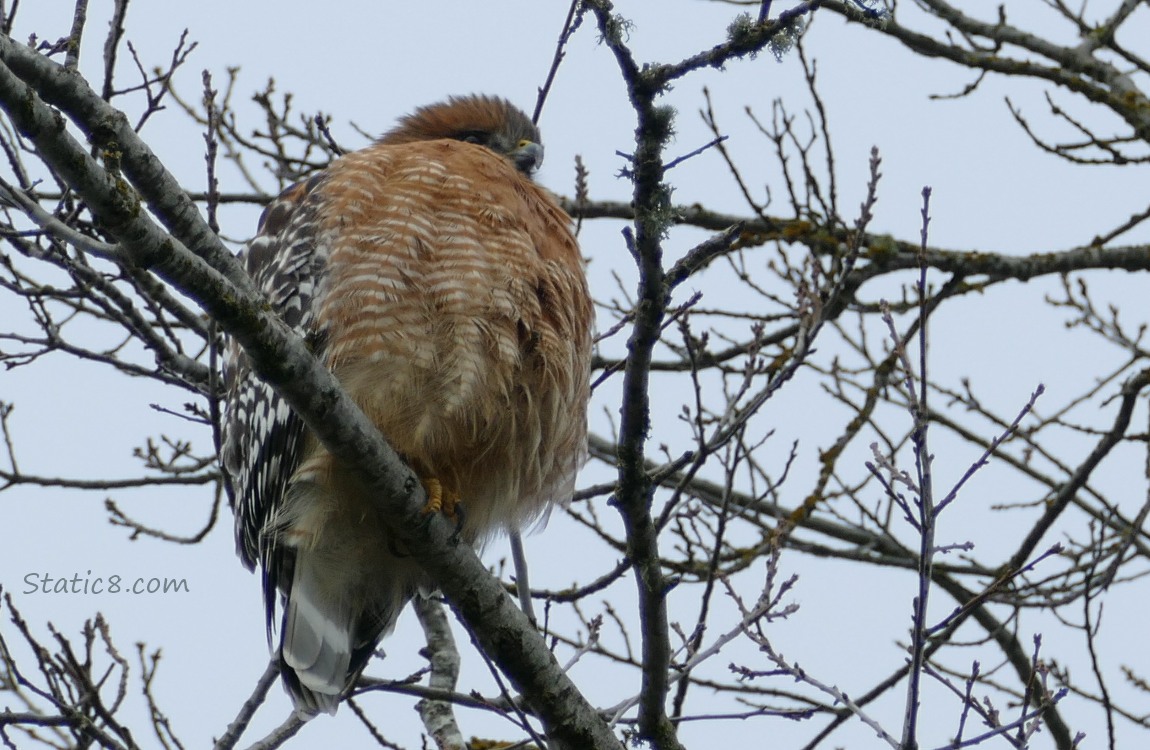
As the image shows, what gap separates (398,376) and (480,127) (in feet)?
7.54

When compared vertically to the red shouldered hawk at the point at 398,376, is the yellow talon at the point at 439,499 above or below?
below

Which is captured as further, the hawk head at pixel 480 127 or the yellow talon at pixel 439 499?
the hawk head at pixel 480 127

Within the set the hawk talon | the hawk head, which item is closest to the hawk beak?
the hawk head

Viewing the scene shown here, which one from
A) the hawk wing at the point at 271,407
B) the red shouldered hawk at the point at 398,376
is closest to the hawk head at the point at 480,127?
the red shouldered hawk at the point at 398,376

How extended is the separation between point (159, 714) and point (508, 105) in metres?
3.51

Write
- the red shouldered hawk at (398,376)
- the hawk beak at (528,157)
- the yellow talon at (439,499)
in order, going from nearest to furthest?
the yellow talon at (439,499) → the red shouldered hawk at (398,376) → the hawk beak at (528,157)

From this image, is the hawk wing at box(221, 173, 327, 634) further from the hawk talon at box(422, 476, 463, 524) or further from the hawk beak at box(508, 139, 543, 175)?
the hawk beak at box(508, 139, 543, 175)

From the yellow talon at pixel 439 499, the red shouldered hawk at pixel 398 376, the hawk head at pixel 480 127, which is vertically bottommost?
the yellow talon at pixel 439 499

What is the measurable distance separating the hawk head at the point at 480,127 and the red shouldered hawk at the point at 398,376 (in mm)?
856

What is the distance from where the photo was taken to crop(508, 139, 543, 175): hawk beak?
247 inches

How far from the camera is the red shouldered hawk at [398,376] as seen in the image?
466 centimetres

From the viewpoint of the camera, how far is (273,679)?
498 centimetres

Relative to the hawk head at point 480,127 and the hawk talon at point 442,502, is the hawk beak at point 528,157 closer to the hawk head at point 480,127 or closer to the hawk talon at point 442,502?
the hawk head at point 480,127

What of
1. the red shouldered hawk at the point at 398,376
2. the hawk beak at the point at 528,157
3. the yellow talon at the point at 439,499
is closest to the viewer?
the yellow talon at the point at 439,499
